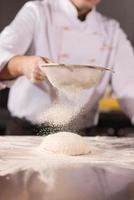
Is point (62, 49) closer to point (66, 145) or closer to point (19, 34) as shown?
point (19, 34)

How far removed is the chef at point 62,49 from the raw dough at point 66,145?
816 millimetres

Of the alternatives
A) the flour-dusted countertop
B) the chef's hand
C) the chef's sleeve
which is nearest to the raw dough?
the flour-dusted countertop

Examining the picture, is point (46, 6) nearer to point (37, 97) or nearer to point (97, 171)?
point (37, 97)

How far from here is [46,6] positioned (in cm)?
210

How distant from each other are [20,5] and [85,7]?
0.35m

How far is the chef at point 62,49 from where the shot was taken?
2.04 metres

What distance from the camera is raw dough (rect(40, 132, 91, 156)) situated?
3.77ft

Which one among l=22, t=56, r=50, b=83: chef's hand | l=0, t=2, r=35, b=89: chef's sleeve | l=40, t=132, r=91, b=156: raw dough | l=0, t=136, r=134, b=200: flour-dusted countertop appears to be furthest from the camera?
l=0, t=2, r=35, b=89: chef's sleeve

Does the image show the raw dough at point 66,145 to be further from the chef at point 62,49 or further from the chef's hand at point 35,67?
the chef at point 62,49

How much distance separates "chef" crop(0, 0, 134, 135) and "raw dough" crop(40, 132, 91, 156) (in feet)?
2.68

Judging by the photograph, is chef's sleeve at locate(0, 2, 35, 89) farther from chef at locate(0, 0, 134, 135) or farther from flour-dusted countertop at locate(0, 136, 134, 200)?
flour-dusted countertop at locate(0, 136, 134, 200)

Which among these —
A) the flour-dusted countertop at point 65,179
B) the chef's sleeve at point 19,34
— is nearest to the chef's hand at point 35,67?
the chef's sleeve at point 19,34

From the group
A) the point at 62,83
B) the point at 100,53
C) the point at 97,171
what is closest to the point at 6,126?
the point at 100,53

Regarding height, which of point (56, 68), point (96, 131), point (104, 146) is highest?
point (56, 68)
